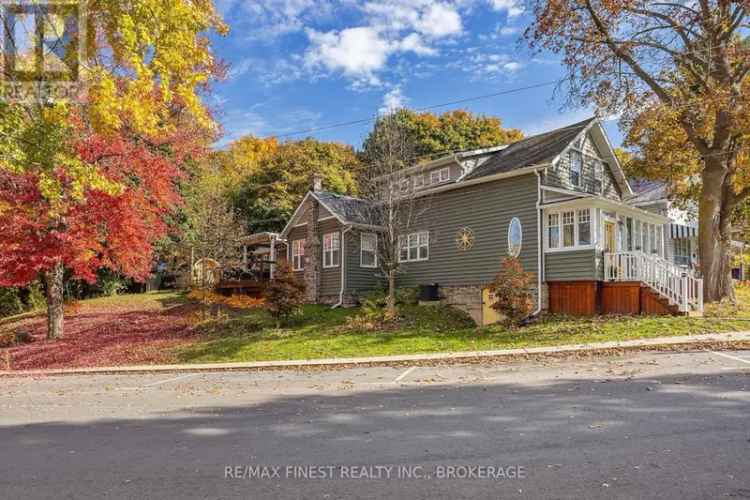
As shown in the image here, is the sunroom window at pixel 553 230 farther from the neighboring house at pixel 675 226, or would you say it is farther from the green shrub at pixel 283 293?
the neighboring house at pixel 675 226

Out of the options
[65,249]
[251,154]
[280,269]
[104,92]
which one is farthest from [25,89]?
[251,154]

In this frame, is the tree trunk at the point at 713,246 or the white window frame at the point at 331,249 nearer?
the tree trunk at the point at 713,246

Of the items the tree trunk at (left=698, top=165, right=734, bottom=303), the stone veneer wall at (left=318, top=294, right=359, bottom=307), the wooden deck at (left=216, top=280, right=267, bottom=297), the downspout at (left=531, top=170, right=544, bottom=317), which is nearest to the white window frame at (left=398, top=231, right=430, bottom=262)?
the stone veneer wall at (left=318, top=294, right=359, bottom=307)

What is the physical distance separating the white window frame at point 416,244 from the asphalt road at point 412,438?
12.3 metres

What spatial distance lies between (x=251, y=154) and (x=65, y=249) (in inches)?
1255

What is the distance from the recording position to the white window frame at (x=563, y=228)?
1720cm

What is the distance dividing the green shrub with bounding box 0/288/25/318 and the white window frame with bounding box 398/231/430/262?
20.0m

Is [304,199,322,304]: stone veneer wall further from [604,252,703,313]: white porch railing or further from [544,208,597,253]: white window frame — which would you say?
[604,252,703,313]: white porch railing

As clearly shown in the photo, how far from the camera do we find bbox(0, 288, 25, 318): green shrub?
88.7ft

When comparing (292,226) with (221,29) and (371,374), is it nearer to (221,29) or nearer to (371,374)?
(221,29)

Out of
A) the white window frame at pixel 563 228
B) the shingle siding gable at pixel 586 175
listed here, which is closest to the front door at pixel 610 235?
the white window frame at pixel 563 228

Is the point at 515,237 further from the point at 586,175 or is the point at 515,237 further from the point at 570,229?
the point at 586,175

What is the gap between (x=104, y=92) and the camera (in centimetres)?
1013

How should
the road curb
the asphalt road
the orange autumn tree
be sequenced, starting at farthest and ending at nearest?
the road curb → the orange autumn tree → the asphalt road
